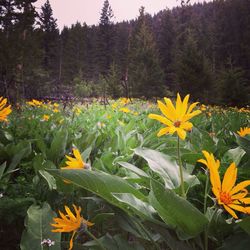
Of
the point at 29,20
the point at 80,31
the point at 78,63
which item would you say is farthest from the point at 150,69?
the point at 80,31

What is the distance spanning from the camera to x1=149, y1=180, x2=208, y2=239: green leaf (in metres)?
0.73

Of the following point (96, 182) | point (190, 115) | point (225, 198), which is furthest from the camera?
point (190, 115)

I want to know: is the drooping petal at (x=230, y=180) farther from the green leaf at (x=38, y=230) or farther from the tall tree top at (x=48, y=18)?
the tall tree top at (x=48, y=18)

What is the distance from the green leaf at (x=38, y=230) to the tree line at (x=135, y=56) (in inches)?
158

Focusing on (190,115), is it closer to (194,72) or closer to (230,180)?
(230,180)

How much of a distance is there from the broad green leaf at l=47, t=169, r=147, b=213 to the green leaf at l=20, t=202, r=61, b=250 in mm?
292

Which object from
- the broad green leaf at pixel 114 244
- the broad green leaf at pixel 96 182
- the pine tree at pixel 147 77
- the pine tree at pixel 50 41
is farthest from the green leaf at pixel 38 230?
the pine tree at pixel 50 41

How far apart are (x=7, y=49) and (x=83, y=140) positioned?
11430mm

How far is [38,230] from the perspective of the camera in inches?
40.6

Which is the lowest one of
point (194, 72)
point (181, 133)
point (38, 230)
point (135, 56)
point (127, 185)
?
point (38, 230)

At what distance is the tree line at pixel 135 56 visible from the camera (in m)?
13.8

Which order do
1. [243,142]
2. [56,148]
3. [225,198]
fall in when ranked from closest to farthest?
[225,198] → [243,142] → [56,148]

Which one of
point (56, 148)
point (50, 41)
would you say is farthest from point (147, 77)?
point (50, 41)

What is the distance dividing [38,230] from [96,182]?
391 millimetres
